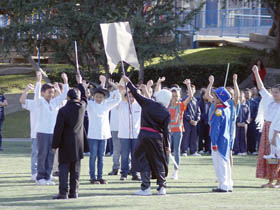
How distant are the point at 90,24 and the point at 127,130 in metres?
14.3

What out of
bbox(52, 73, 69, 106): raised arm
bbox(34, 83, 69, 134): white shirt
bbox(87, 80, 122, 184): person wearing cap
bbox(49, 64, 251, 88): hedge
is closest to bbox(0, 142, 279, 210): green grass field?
bbox(87, 80, 122, 184): person wearing cap

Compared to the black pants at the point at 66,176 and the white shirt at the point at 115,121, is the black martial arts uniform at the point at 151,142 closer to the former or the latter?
the black pants at the point at 66,176

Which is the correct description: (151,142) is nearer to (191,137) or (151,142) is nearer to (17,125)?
(191,137)

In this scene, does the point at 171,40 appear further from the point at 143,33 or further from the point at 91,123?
the point at 91,123

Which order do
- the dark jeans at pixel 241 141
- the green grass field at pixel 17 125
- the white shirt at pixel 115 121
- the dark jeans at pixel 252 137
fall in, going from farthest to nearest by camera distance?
the green grass field at pixel 17 125
the dark jeans at pixel 252 137
the dark jeans at pixel 241 141
the white shirt at pixel 115 121

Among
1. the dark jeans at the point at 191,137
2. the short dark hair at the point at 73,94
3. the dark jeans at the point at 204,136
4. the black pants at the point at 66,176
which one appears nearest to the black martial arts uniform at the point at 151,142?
the short dark hair at the point at 73,94

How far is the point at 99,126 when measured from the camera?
475 inches

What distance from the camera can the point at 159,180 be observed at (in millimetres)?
10500

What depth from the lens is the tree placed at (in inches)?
1041

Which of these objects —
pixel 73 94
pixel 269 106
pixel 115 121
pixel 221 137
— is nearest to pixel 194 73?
pixel 115 121

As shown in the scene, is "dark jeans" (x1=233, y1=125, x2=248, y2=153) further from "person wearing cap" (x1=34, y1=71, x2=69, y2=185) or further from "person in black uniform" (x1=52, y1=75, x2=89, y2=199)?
"person in black uniform" (x1=52, y1=75, x2=89, y2=199)

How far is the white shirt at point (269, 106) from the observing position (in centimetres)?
1187

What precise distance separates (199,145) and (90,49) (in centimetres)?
995

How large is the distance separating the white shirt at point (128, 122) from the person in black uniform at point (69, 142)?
8.85 feet
